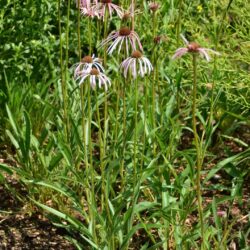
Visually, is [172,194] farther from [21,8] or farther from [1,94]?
[21,8]

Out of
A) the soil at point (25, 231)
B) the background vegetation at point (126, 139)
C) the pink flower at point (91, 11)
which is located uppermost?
the pink flower at point (91, 11)

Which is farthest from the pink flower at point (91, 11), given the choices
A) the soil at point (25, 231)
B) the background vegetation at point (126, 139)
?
the soil at point (25, 231)

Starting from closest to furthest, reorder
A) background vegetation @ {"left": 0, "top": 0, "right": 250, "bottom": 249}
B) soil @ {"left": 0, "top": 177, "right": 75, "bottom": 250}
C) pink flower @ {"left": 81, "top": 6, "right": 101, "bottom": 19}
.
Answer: pink flower @ {"left": 81, "top": 6, "right": 101, "bottom": 19}, background vegetation @ {"left": 0, "top": 0, "right": 250, "bottom": 249}, soil @ {"left": 0, "top": 177, "right": 75, "bottom": 250}

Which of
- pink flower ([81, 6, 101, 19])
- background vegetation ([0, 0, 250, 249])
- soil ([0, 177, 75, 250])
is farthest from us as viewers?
soil ([0, 177, 75, 250])

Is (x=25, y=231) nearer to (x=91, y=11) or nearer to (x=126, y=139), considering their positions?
(x=126, y=139)

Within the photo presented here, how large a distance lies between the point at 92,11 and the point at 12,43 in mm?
1192

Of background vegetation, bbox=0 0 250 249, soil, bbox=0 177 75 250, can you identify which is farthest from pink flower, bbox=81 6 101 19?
soil, bbox=0 177 75 250

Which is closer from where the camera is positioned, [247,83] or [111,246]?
[111,246]

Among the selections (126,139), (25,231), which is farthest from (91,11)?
(25,231)

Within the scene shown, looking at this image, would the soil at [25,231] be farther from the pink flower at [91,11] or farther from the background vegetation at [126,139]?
the pink flower at [91,11]

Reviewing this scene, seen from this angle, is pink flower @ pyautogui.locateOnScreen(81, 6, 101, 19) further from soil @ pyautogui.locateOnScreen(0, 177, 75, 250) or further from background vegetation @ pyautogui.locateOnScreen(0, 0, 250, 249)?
soil @ pyautogui.locateOnScreen(0, 177, 75, 250)

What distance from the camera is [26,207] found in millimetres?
2816

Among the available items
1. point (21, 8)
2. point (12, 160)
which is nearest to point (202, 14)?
point (21, 8)

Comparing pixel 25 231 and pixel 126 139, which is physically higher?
pixel 126 139
